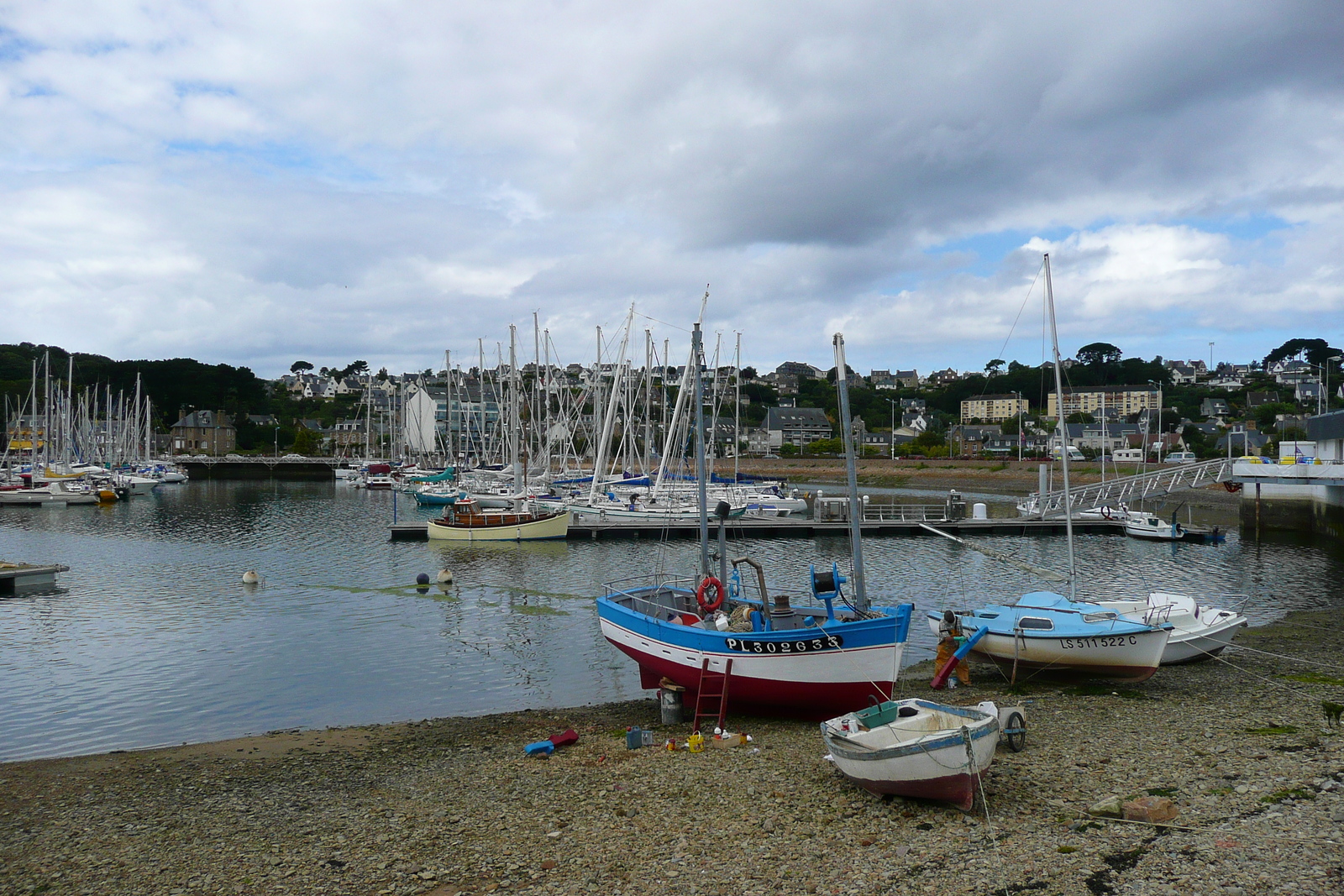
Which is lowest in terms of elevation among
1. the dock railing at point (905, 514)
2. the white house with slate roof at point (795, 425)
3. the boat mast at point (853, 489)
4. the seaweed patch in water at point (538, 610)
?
the seaweed patch in water at point (538, 610)

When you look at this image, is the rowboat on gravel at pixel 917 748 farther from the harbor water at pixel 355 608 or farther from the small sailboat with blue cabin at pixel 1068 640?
the harbor water at pixel 355 608

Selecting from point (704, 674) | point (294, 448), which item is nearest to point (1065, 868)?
point (704, 674)

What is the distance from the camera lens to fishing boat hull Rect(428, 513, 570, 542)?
166ft

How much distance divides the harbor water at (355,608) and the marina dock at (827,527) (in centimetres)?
125

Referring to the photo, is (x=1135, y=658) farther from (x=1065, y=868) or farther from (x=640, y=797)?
(x=640, y=797)

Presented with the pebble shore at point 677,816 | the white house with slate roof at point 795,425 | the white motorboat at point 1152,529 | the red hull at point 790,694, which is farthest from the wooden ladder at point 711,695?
the white house with slate roof at point 795,425

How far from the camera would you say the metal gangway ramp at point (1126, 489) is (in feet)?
189

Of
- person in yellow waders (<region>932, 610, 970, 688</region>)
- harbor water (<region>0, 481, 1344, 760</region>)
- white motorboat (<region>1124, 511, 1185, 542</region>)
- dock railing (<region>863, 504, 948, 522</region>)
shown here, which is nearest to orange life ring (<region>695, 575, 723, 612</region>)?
harbor water (<region>0, 481, 1344, 760</region>)

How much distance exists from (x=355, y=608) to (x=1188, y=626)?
2718cm

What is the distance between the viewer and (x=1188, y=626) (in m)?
20.8

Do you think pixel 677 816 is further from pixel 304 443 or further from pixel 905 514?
pixel 304 443

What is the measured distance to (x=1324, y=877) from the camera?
9133 millimetres

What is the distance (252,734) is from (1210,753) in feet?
59.8

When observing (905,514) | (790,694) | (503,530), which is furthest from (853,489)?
(905,514)
